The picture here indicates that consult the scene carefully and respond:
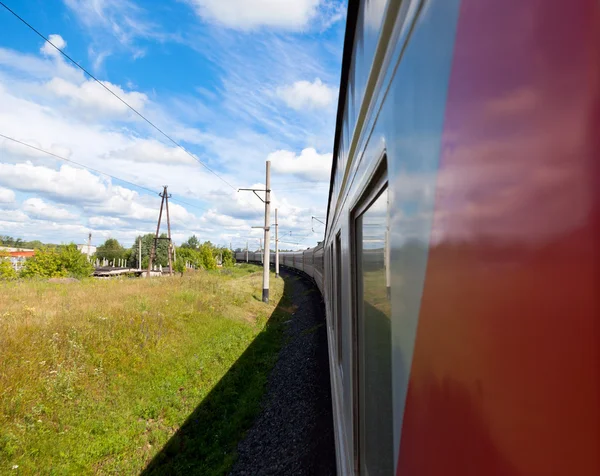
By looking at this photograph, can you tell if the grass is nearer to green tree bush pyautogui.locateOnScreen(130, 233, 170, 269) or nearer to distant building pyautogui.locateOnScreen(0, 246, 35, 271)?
distant building pyautogui.locateOnScreen(0, 246, 35, 271)

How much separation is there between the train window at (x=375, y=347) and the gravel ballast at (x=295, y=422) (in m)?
3.31

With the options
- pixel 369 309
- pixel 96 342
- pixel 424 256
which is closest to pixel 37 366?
pixel 96 342

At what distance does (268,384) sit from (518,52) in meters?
9.03

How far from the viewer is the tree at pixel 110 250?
360 ft

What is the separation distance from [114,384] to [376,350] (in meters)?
7.62

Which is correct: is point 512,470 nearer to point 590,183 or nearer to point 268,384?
point 590,183

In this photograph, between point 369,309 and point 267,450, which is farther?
point 267,450

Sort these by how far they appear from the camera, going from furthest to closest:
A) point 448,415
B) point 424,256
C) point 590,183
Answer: point 424,256 → point 448,415 → point 590,183

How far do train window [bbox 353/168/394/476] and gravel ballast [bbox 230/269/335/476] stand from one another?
3307 millimetres

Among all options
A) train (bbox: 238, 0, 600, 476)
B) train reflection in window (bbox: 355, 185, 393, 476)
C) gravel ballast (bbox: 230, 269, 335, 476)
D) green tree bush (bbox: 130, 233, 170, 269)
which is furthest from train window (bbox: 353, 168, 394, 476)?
green tree bush (bbox: 130, 233, 170, 269)

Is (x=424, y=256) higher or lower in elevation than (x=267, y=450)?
higher

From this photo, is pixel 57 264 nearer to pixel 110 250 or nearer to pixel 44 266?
pixel 44 266

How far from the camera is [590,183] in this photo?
1.28ft

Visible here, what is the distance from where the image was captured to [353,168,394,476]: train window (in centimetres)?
147
